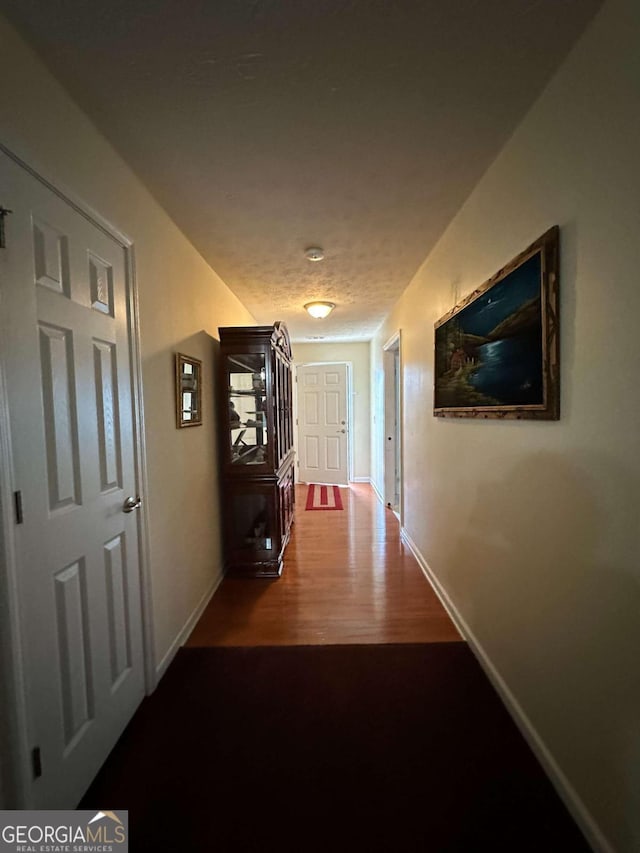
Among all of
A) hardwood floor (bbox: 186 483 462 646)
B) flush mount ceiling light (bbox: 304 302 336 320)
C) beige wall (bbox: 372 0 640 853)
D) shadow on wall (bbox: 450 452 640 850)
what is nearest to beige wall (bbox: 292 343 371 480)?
flush mount ceiling light (bbox: 304 302 336 320)

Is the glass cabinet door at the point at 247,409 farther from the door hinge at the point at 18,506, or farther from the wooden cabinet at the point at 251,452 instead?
the door hinge at the point at 18,506

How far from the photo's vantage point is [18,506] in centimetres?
95

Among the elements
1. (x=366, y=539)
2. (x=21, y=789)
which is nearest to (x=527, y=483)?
(x=21, y=789)

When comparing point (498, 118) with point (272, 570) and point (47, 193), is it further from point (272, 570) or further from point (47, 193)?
point (272, 570)

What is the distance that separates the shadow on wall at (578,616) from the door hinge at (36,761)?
1.63m

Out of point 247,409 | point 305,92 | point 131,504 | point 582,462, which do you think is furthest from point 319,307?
point 582,462

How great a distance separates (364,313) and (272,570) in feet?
9.72

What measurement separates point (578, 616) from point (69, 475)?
172cm

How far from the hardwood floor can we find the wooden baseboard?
0.46ft

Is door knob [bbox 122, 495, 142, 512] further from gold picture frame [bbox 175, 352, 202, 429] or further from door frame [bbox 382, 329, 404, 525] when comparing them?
door frame [bbox 382, 329, 404, 525]

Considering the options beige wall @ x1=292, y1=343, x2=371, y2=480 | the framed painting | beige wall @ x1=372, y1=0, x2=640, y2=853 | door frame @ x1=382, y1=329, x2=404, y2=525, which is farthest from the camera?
beige wall @ x1=292, y1=343, x2=371, y2=480

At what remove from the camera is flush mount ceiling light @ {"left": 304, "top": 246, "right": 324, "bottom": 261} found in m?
2.31

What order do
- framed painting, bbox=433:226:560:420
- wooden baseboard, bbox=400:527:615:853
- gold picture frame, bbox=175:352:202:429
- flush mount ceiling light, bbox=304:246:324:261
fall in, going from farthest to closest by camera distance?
flush mount ceiling light, bbox=304:246:324:261 < gold picture frame, bbox=175:352:202:429 < framed painting, bbox=433:226:560:420 < wooden baseboard, bbox=400:527:615:853

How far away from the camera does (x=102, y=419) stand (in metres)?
1.31
